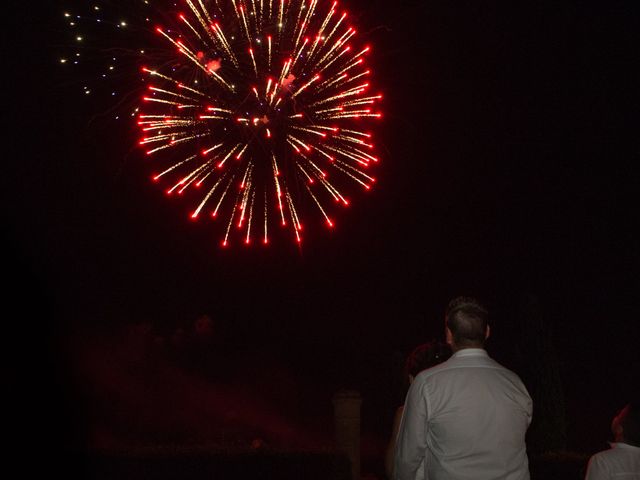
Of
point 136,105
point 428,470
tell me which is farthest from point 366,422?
point 428,470

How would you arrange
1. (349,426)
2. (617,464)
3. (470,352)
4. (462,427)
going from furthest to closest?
(349,426), (617,464), (470,352), (462,427)

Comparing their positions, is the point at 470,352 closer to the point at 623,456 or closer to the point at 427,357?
the point at 427,357

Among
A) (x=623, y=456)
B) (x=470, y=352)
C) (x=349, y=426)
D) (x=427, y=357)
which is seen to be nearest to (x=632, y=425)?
(x=623, y=456)

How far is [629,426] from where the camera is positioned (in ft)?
14.3

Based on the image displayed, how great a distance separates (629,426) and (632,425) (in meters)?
0.02

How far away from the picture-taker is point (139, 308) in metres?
28.5

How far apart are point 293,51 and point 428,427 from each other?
8.81 metres

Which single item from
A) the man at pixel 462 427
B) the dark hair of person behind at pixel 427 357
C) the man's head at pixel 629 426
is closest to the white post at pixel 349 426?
the dark hair of person behind at pixel 427 357

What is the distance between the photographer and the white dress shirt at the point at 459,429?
3430 mm

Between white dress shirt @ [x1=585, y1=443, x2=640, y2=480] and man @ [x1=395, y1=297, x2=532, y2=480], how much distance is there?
2.98 feet

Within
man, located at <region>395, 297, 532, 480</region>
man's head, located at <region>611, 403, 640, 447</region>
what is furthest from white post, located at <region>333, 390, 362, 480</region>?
man, located at <region>395, 297, 532, 480</region>

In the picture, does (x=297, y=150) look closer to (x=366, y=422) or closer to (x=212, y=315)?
(x=366, y=422)

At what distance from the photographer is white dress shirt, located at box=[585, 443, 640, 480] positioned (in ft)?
13.9

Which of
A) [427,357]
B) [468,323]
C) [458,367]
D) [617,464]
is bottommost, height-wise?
[617,464]
